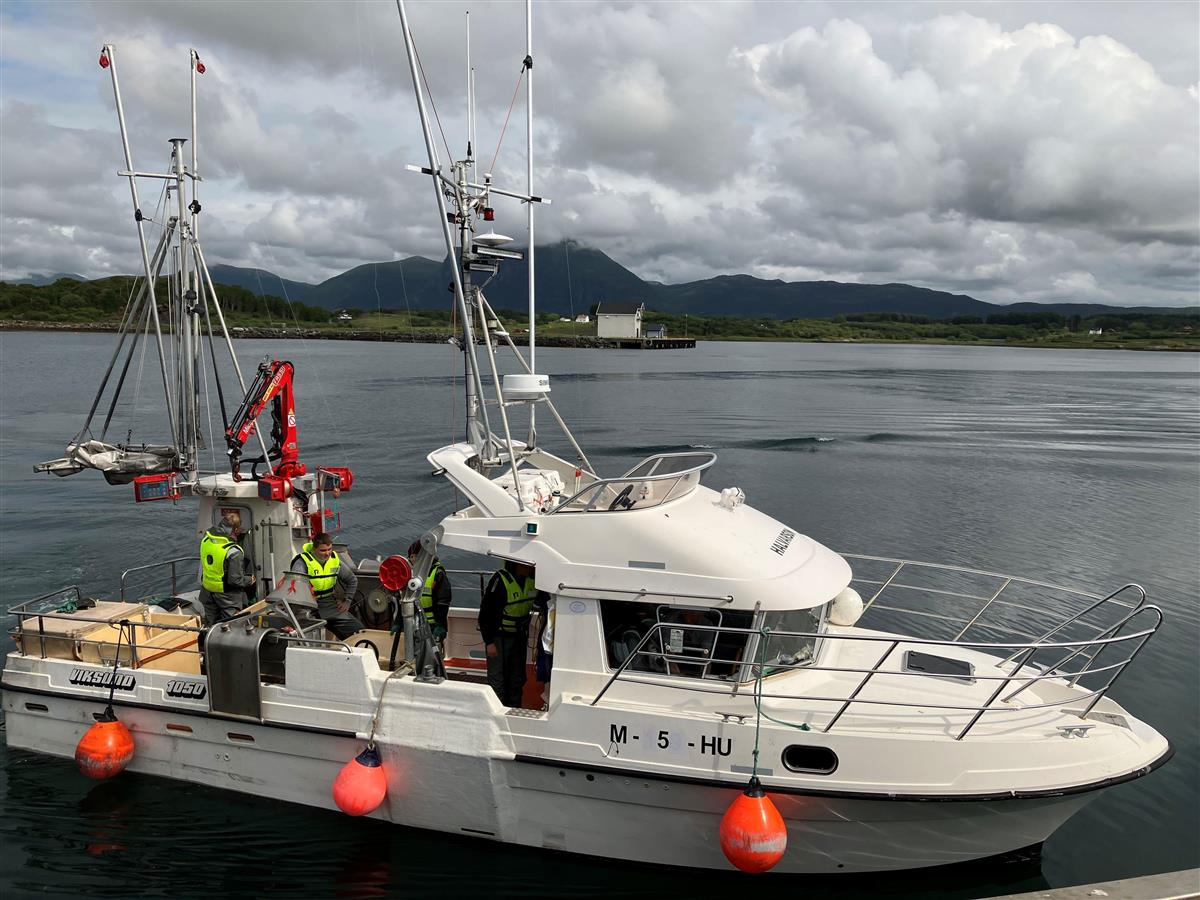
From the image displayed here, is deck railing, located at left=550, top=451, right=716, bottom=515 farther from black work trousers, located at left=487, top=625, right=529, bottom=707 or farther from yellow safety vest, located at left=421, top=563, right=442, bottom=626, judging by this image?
yellow safety vest, located at left=421, top=563, right=442, bottom=626

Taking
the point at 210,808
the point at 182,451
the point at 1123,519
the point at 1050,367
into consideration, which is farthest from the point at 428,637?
the point at 1050,367

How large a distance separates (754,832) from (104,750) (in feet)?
18.9

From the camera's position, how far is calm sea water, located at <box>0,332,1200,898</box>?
6688mm

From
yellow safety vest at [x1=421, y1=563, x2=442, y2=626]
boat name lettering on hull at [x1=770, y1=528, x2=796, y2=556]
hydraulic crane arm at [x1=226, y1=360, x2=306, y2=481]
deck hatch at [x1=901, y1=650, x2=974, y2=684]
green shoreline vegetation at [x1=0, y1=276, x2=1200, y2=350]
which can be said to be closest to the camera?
boat name lettering on hull at [x1=770, y1=528, x2=796, y2=556]

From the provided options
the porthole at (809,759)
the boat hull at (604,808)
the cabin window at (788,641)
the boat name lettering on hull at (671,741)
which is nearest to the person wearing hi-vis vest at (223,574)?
the boat hull at (604,808)

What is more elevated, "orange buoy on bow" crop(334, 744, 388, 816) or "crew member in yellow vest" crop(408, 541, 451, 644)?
"crew member in yellow vest" crop(408, 541, 451, 644)

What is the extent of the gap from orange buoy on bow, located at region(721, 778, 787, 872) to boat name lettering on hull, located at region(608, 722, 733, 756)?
357 mm

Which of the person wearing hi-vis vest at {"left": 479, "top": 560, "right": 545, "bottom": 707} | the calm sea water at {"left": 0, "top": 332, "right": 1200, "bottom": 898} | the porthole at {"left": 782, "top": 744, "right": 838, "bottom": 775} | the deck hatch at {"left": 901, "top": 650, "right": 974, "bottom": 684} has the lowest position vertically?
the calm sea water at {"left": 0, "top": 332, "right": 1200, "bottom": 898}

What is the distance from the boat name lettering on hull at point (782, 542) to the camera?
6.62m

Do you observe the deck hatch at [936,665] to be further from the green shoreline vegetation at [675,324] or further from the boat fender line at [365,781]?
the green shoreline vegetation at [675,324]

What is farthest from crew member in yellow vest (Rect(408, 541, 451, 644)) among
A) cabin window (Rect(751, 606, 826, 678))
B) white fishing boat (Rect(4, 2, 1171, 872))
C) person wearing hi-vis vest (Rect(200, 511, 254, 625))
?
cabin window (Rect(751, 606, 826, 678))

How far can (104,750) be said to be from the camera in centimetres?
716

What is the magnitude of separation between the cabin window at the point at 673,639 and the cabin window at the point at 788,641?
0.60ft

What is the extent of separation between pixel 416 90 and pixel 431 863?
640 cm
